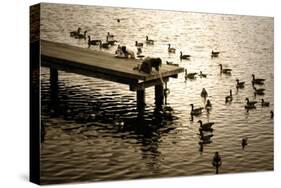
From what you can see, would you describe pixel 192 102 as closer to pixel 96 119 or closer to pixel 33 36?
pixel 96 119

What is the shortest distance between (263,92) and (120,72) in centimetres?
196

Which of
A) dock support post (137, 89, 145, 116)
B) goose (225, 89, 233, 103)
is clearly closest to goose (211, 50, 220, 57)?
goose (225, 89, 233, 103)

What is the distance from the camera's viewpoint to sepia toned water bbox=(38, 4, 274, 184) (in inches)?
262

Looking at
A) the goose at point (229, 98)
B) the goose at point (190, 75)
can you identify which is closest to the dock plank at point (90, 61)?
the goose at point (190, 75)

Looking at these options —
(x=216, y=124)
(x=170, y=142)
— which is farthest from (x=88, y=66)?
(x=216, y=124)

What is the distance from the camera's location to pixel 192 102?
738 cm

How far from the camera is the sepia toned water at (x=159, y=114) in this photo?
665 cm

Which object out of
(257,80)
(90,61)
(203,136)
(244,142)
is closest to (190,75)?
(203,136)

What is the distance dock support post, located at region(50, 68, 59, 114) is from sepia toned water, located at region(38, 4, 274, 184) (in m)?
0.05

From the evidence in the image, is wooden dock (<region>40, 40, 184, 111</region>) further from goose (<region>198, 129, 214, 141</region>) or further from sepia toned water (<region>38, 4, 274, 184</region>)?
goose (<region>198, 129, 214, 141</region>)

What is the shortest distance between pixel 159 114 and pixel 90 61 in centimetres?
99

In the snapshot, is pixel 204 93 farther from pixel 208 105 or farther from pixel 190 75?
pixel 190 75

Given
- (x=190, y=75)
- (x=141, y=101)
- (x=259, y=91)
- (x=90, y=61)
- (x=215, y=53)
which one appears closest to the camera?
(x=90, y=61)

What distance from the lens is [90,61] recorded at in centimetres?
686
